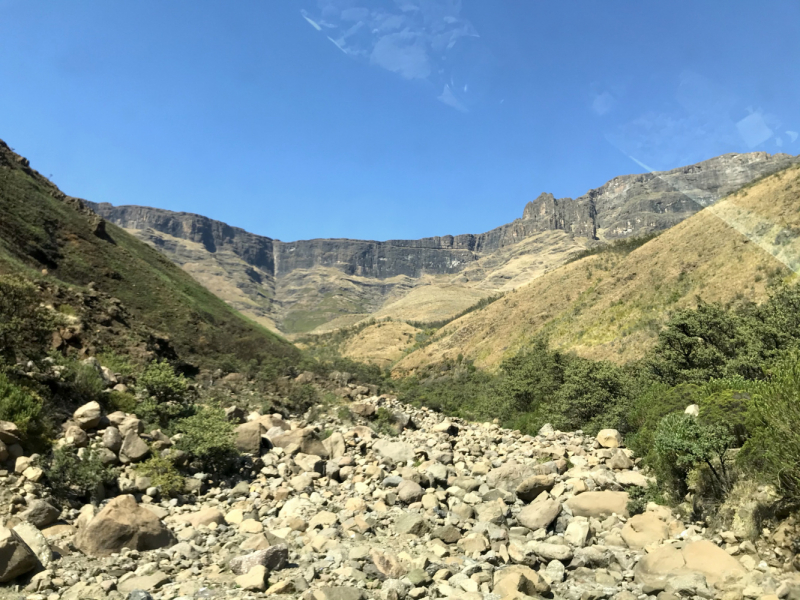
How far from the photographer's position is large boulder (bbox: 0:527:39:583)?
19.9 feet

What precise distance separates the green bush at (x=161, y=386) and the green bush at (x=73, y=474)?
555 cm

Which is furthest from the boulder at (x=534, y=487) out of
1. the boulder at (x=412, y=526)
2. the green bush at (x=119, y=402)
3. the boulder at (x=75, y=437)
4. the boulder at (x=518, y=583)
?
the green bush at (x=119, y=402)

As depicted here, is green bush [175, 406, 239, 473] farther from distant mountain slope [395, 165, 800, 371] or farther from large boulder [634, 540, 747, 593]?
distant mountain slope [395, 165, 800, 371]

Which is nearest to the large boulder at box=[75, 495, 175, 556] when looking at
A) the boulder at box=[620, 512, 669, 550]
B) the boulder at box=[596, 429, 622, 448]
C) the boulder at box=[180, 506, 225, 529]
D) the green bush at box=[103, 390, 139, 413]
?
the boulder at box=[180, 506, 225, 529]

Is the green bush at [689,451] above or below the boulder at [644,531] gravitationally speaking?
above

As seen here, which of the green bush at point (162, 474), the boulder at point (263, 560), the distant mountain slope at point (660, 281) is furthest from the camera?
the distant mountain slope at point (660, 281)

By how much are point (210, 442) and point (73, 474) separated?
3.59 m

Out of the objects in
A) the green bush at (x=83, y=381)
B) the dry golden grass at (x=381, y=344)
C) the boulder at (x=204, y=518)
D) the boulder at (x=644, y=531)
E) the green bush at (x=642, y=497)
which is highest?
the dry golden grass at (x=381, y=344)

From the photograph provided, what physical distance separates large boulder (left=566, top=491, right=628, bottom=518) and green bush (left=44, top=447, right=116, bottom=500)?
10790mm

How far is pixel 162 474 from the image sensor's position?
10.9 m

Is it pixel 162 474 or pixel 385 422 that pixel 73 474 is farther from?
pixel 385 422

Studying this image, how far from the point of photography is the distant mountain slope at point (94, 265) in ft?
97.8

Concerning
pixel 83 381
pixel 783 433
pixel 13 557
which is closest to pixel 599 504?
pixel 783 433

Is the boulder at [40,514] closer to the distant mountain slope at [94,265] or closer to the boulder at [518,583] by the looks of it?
the boulder at [518,583]
